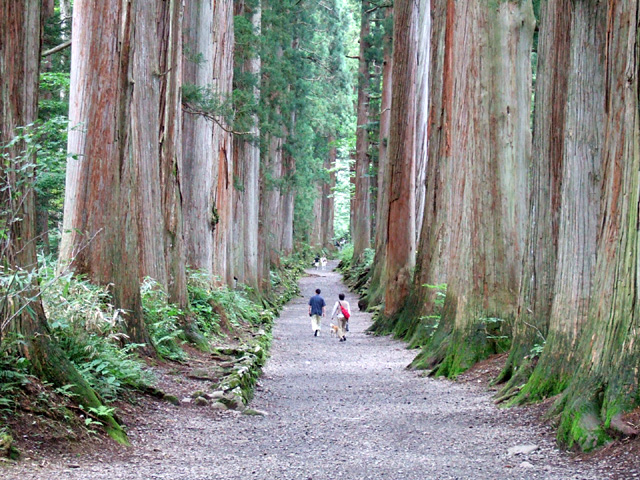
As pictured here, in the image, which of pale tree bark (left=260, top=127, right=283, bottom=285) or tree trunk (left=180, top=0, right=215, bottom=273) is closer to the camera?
tree trunk (left=180, top=0, right=215, bottom=273)

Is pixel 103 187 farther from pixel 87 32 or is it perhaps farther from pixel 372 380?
pixel 372 380

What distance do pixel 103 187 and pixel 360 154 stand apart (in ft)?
97.7

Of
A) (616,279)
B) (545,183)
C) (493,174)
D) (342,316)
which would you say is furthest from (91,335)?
(342,316)

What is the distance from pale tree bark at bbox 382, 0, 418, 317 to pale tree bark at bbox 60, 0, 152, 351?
971 centimetres

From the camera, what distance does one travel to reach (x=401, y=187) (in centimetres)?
1880

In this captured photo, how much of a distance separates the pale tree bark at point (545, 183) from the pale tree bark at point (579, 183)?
0.94 metres

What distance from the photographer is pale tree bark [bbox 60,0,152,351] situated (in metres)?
9.43

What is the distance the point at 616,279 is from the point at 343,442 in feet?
8.67

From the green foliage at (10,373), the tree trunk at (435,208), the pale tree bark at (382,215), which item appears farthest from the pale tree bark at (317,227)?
the green foliage at (10,373)

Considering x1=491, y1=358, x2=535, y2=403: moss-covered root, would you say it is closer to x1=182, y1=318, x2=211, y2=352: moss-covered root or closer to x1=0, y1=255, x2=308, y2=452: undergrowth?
x1=0, y1=255, x2=308, y2=452: undergrowth

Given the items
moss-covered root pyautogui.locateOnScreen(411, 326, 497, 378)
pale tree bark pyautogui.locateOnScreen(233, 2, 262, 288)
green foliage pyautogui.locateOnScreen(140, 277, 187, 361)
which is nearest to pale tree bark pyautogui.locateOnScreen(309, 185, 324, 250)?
pale tree bark pyautogui.locateOnScreen(233, 2, 262, 288)

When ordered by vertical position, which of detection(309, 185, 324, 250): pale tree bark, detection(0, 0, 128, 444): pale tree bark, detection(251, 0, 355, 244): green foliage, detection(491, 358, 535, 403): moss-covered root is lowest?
detection(491, 358, 535, 403): moss-covered root

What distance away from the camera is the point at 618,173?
618cm

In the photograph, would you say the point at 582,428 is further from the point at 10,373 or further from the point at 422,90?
the point at 422,90
